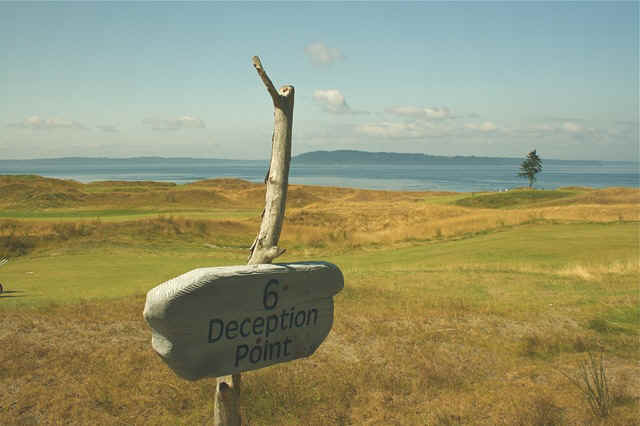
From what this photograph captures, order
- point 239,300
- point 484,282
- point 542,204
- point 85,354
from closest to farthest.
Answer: point 239,300
point 85,354
point 484,282
point 542,204

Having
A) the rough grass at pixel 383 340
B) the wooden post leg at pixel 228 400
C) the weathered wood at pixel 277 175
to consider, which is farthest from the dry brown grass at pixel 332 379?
the weathered wood at pixel 277 175

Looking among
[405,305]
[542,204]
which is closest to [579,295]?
[405,305]

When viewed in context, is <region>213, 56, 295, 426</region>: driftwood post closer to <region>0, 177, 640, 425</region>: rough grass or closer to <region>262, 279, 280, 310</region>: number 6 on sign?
<region>262, 279, 280, 310</region>: number 6 on sign

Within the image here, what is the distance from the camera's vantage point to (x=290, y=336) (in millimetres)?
3482

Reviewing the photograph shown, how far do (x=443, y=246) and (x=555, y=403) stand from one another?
14954 mm

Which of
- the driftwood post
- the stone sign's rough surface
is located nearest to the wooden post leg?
the driftwood post

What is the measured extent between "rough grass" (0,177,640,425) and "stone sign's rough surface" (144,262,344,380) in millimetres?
2579

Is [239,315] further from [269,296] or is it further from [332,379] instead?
[332,379]

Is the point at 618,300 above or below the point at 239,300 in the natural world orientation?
below

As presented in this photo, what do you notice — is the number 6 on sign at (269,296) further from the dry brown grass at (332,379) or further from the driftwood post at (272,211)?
the dry brown grass at (332,379)

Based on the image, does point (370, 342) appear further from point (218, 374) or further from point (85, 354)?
point (218, 374)

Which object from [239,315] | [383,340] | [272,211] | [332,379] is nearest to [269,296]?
[239,315]

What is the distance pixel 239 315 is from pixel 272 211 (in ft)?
3.36

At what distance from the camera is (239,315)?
3.12 m
